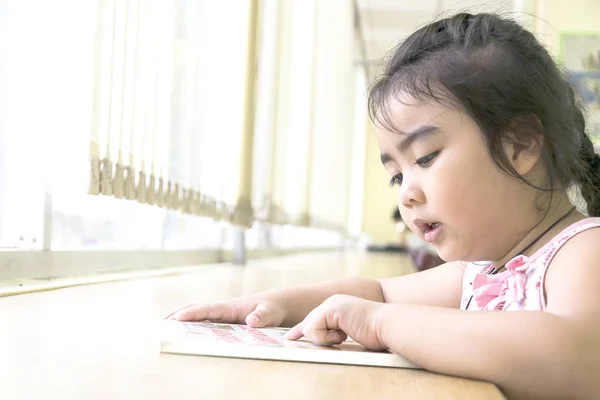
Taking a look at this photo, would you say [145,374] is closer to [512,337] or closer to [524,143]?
[512,337]

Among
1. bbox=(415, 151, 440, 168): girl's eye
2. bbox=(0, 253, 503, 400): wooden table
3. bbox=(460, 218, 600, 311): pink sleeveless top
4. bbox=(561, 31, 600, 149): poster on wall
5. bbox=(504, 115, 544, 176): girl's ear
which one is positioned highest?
bbox=(561, 31, 600, 149): poster on wall

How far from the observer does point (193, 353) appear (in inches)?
30.0

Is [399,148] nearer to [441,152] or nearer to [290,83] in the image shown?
[441,152]

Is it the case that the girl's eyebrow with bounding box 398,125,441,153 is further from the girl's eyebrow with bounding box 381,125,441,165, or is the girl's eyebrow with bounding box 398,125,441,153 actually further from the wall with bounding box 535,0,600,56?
the wall with bounding box 535,0,600,56

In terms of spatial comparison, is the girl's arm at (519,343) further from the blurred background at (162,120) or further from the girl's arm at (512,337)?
the blurred background at (162,120)

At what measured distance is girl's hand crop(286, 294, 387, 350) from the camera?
0.79 metres

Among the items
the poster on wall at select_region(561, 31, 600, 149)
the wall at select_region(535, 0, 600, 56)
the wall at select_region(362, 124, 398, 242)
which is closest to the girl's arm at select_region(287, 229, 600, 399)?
the poster on wall at select_region(561, 31, 600, 149)

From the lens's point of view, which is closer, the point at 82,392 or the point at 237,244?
the point at 82,392

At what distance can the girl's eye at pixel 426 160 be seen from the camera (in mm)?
974

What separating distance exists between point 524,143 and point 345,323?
14.1 inches

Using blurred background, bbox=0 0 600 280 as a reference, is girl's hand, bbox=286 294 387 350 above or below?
below

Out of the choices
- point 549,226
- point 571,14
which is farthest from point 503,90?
point 571,14

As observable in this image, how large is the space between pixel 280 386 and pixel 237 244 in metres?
2.58

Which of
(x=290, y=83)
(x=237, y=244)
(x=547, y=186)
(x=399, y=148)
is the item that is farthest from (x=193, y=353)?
(x=290, y=83)
